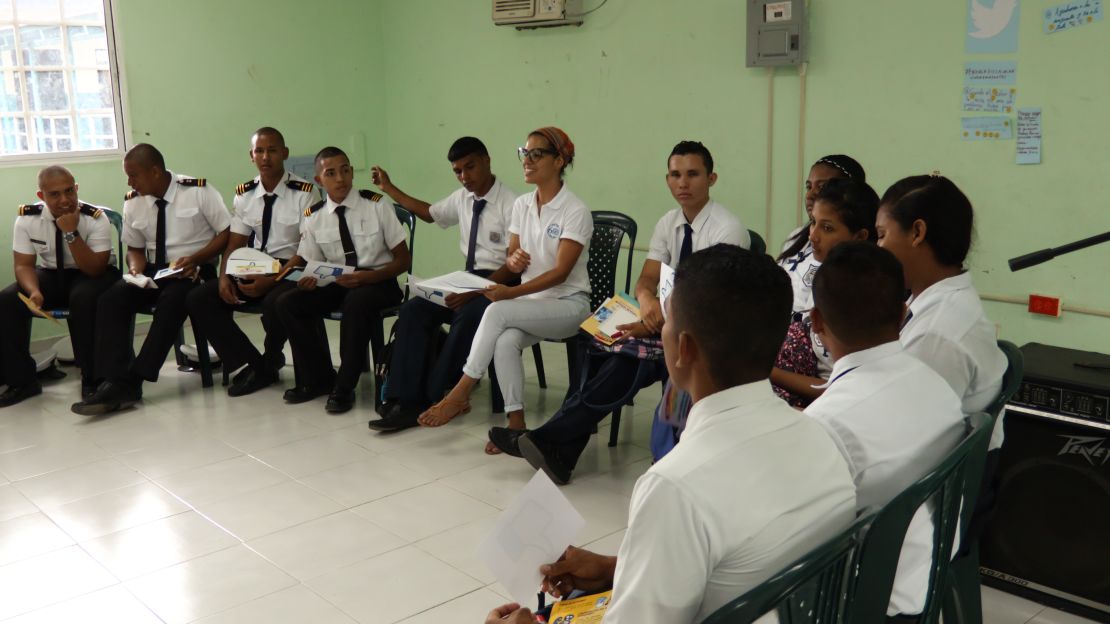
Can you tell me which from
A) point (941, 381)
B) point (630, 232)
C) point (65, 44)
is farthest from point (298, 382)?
point (941, 381)

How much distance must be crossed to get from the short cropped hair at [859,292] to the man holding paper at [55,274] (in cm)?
390

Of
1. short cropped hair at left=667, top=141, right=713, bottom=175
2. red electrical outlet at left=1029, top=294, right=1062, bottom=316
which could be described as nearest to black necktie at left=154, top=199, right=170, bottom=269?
short cropped hair at left=667, top=141, right=713, bottom=175

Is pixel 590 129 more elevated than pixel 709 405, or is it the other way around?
pixel 590 129

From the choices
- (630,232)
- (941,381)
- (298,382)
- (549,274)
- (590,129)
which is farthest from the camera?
(590,129)

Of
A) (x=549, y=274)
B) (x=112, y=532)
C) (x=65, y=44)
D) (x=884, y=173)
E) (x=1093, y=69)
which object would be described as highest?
(x=65, y=44)

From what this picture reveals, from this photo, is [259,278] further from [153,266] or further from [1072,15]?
[1072,15]

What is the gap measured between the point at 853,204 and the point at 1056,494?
3.02ft

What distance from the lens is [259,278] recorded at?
4641 millimetres

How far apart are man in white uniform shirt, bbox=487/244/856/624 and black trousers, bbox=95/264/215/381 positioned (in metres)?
3.77

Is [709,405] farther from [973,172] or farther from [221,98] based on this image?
[221,98]

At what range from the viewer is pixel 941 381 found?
161 centimetres


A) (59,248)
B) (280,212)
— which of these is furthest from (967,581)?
(59,248)

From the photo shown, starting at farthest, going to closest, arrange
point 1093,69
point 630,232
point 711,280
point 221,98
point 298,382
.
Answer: point 221,98 → point 298,382 → point 630,232 → point 1093,69 → point 711,280

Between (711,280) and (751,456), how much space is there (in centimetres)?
26
